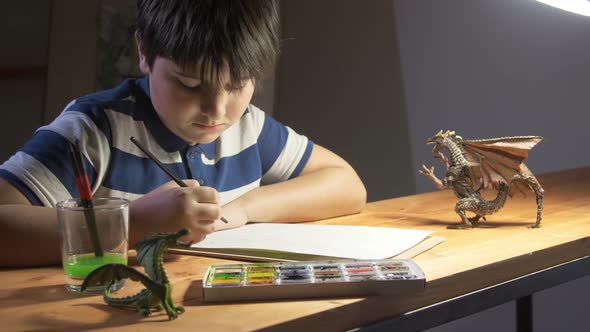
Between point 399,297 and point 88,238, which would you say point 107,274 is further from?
point 399,297

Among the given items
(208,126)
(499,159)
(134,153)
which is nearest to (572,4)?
(499,159)

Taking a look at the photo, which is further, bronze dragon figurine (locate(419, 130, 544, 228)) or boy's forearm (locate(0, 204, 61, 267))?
bronze dragon figurine (locate(419, 130, 544, 228))

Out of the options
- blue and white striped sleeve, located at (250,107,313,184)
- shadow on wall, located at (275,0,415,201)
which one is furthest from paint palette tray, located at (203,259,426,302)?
shadow on wall, located at (275,0,415,201)

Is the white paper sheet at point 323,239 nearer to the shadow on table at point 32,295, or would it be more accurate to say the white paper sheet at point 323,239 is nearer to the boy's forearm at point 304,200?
the boy's forearm at point 304,200

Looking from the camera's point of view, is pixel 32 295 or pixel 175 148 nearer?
pixel 32 295

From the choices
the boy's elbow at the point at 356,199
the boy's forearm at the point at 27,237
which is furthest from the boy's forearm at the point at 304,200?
the boy's forearm at the point at 27,237

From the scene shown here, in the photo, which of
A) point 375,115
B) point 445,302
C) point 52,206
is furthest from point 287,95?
point 445,302

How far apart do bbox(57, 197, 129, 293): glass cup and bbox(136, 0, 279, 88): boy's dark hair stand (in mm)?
328

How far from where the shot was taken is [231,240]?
95cm

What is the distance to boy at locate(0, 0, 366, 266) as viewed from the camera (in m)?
0.86

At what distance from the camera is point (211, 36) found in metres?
1.02

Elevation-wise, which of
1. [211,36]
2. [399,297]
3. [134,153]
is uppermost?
[211,36]

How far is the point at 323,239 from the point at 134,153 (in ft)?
1.27

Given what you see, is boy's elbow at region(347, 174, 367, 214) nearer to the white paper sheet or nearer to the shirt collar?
the white paper sheet
